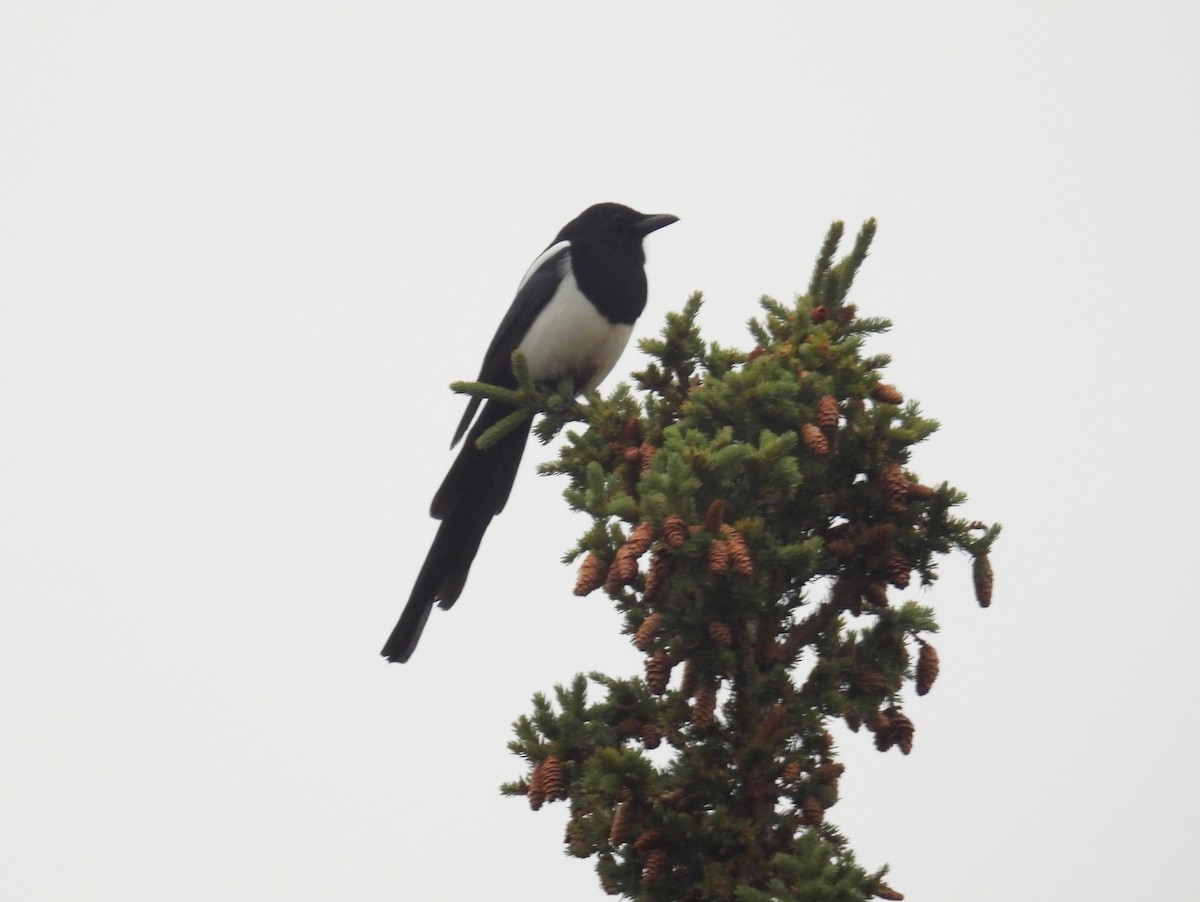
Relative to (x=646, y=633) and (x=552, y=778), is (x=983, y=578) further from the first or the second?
(x=552, y=778)

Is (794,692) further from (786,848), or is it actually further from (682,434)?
(682,434)

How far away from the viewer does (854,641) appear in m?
2.90

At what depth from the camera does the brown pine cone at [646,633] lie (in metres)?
2.63

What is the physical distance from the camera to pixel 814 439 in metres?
2.86

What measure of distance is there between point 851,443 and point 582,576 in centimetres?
70

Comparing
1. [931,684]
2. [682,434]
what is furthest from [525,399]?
[931,684]

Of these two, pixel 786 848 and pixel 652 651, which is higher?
pixel 652 651

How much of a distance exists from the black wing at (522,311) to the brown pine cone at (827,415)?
240 cm

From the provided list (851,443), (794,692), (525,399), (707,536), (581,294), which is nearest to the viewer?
(707,536)

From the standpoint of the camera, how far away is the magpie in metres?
4.91

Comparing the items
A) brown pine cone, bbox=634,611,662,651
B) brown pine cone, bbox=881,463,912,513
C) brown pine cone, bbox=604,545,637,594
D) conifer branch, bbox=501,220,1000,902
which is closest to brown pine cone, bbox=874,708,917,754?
Answer: conifer branch, bbox=501,220,1000,902

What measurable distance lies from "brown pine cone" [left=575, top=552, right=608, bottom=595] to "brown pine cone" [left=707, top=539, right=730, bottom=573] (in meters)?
0.25

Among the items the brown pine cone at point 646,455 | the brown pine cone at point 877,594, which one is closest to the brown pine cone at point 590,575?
the brown pine cone at point 646,455

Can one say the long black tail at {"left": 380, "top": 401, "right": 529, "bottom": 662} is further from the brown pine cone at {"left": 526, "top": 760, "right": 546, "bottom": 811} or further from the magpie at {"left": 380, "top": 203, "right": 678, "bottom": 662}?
the brown pine cone at {"left": 526, "top": 760, "right": 546, "bottom": 811}
